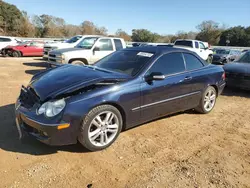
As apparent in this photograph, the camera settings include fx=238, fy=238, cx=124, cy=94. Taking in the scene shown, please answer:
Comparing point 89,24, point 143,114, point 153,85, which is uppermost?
point 89,24

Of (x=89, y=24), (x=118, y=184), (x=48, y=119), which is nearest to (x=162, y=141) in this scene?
(x=118, y=184)

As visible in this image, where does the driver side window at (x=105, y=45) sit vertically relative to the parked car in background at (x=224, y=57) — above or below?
above

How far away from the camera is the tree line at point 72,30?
49875 mm

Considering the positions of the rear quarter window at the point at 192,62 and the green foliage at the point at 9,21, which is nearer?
the rear quarter window at the point at 192,62

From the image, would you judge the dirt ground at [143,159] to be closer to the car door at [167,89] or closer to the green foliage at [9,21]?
the car door at [167,89]

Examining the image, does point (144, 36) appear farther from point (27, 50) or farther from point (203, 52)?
point (27, 50)

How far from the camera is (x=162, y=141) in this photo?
4.08 m

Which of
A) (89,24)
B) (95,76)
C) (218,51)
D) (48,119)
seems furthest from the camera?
(89,24)

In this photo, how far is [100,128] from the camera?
141 inches

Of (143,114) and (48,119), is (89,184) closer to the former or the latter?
(48,119)

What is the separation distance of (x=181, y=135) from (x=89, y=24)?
63817 millimetres

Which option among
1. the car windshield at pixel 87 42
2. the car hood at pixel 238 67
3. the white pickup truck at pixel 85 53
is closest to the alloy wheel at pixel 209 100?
the car hood at pixel 238 67

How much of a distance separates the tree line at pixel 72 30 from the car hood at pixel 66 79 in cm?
5015

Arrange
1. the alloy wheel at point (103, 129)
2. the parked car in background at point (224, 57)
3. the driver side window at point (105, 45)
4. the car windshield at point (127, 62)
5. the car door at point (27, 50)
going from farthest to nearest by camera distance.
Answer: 1. the parked car in background at point (224, 57)
2. the car door at point (27, 50)
3. the driver side window at point (105, 45)
4. the car windshield at point (127, 62)
5. the alloy wheel at point (103, 129)
